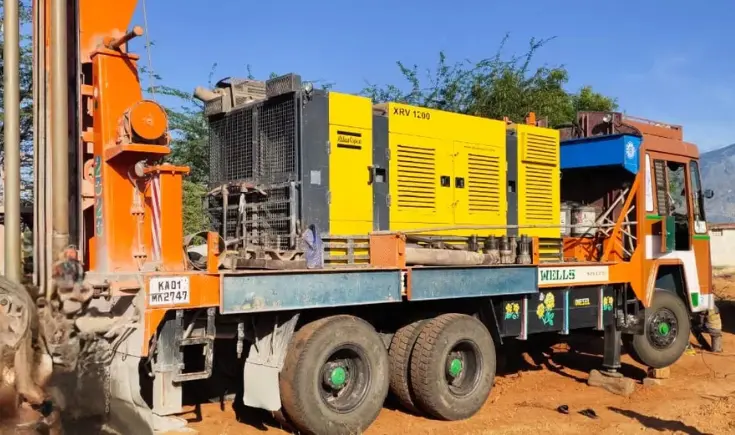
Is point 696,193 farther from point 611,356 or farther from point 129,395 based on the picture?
point 129,395

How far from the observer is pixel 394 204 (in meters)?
7.99

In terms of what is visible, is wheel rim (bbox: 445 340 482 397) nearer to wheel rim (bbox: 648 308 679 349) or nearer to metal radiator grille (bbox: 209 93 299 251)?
metal radiator grille (bbox: 209 93 299 251)

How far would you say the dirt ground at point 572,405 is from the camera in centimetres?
705

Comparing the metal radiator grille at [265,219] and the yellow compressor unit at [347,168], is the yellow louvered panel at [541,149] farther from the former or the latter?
the metal radiator grille at [265,219]

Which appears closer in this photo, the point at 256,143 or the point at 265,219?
the point at 265,219

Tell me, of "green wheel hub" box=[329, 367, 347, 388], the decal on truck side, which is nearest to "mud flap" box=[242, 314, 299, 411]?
"green wheel hub" box=[329, 367, 347, 388]

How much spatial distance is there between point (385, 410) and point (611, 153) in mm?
4782

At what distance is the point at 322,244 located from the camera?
6.77m

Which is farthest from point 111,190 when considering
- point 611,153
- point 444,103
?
point 444,103

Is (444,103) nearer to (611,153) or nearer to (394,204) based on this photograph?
(611,153)

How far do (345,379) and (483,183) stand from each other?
331 cm

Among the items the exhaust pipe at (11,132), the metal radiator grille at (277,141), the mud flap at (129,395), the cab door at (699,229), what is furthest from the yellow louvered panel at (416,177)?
the cab door at (699,229)

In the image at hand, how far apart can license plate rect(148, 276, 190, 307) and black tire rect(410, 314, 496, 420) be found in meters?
2.64

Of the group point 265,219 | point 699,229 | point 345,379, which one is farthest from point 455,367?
point 699,229
